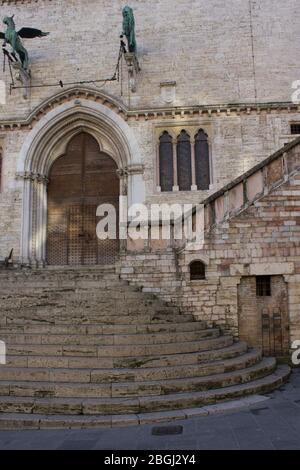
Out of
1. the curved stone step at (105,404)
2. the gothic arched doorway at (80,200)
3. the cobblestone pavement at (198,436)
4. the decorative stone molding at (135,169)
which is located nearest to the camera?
the cobblestone pavement at (198,436)

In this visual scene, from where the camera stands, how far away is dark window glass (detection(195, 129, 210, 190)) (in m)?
14.2

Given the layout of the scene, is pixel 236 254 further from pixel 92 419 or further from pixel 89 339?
pixel 92 419

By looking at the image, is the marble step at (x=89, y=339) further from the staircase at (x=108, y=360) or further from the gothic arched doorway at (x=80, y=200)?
the gothic arched doorway at (x=80, y=200)

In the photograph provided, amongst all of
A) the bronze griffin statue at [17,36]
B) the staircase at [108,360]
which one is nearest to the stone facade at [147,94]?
the bronze griffin statue at [17,36]

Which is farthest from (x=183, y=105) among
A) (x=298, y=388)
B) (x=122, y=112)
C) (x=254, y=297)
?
(x=298, y=388)

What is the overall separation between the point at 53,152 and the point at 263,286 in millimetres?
9736

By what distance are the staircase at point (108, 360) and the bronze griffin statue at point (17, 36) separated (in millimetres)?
9447

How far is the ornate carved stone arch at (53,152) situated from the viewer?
13977 mm

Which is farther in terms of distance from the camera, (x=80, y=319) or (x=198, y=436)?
(x=80, y=319)

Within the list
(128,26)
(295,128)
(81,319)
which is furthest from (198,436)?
(128,26)

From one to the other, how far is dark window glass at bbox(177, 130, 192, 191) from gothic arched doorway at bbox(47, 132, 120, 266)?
244cm

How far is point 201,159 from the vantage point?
1432 centimetres

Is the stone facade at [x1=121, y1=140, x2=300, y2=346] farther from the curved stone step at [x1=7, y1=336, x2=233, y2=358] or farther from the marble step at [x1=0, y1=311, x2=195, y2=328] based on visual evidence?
the curved stone step at [x1=7, y1=336, x2=233, y2=358]

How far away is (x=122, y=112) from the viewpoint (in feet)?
46.9
